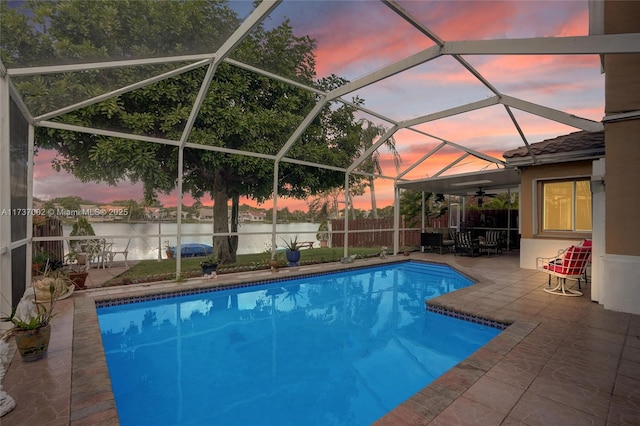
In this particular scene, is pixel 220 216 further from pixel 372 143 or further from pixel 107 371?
pixel 372 143

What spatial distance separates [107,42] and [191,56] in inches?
45.2

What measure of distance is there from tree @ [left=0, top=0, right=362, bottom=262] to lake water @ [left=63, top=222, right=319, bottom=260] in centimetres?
95

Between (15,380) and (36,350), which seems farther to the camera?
(36,350)

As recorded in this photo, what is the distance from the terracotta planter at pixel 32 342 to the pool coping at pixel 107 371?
319mm

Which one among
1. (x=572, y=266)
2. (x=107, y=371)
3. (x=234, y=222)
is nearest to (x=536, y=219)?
(x=572, y=266)

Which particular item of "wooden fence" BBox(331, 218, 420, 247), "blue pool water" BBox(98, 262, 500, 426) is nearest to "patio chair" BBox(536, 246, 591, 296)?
"blue pool water" BBox(98, 262, 500, 426)

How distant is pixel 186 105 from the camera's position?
793 centimetres

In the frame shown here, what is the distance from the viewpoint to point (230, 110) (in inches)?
335

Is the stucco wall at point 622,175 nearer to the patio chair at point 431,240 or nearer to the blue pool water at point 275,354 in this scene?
the blue pool water at point 275,354

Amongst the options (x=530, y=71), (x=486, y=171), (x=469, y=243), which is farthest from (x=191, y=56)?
(x=469, y=243)

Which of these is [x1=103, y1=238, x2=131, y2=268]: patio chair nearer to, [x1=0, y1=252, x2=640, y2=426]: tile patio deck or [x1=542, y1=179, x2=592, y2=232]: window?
[x1=0, y1=252, x2=640, y2=426]: tile patio deck

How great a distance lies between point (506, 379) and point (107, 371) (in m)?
4.02

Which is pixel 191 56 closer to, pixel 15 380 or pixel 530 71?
pixel 15 380

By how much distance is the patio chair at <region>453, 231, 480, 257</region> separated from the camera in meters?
12.5
